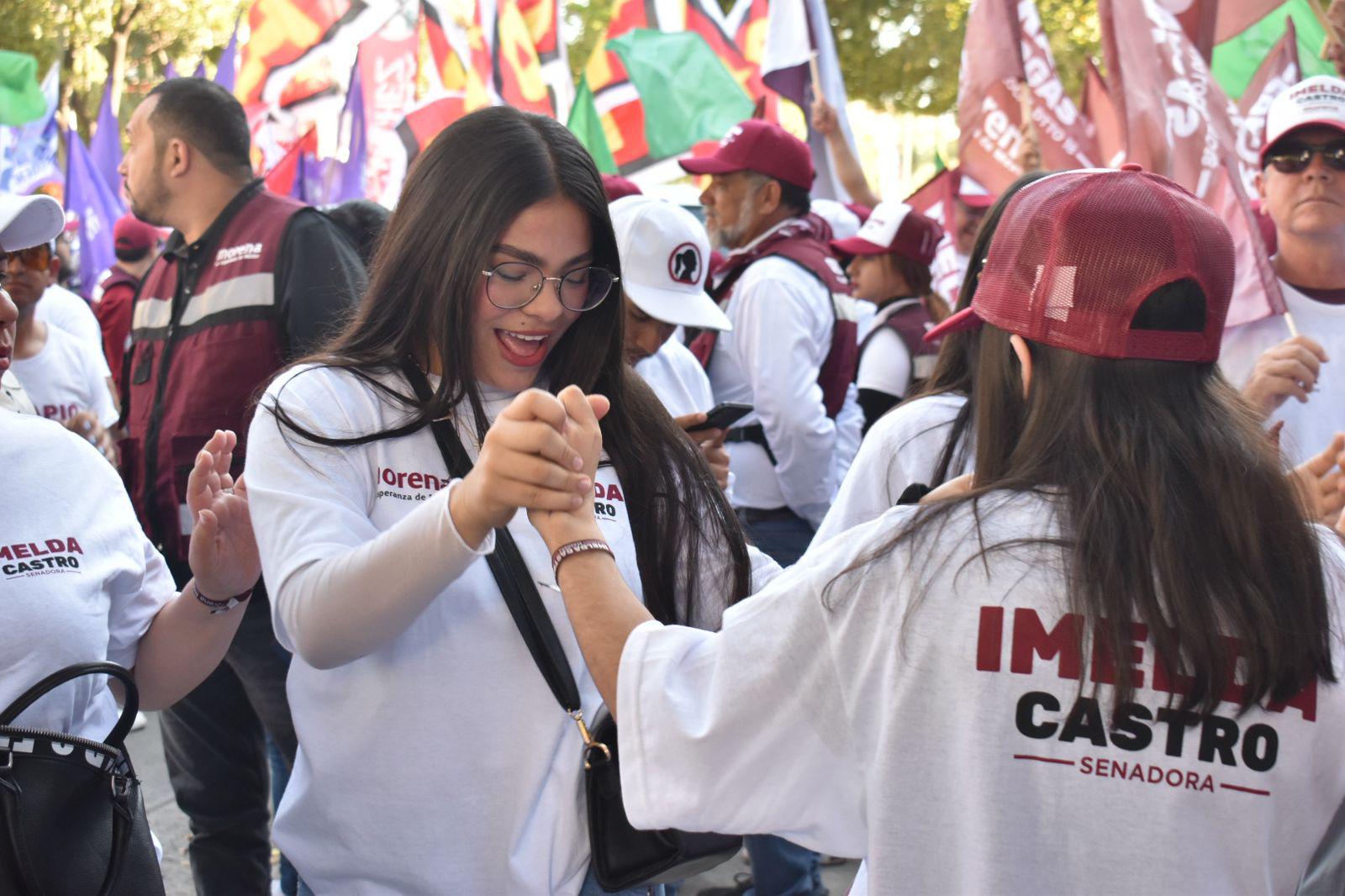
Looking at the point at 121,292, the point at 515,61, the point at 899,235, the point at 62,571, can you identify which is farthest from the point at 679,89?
the point at 62,571

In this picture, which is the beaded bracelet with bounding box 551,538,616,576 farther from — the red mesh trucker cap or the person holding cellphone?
the person holding cellphone

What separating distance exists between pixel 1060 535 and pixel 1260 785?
0.36 meters

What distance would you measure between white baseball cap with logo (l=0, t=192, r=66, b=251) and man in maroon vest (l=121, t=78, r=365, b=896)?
1240mm

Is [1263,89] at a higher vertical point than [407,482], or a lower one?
lower

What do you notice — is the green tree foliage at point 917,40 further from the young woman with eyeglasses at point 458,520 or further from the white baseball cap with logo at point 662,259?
the young woman with eyeglasses at point 458,520

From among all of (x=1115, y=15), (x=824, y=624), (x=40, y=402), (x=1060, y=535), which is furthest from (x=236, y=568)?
(x=1115, y=15)

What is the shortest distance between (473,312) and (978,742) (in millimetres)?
1127

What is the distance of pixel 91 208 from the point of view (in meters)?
11.4

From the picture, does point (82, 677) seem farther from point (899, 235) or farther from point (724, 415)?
point (899, 235)

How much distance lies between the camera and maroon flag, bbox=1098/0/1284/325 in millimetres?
5250

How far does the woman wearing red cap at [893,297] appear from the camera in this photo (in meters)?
5.02

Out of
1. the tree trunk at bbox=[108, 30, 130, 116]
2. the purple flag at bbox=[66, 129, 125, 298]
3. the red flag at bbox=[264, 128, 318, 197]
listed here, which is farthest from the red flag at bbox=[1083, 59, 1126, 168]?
the tree trunk at bbox=[108, 30, 130, 116]

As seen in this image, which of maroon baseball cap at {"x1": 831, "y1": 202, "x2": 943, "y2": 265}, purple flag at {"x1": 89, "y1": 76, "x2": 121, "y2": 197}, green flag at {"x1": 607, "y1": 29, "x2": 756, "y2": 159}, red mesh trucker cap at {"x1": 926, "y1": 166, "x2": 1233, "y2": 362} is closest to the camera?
red mesh trucker cap at {"x1": 926, "y1": 166, "x2": 1233, "y2": 362}

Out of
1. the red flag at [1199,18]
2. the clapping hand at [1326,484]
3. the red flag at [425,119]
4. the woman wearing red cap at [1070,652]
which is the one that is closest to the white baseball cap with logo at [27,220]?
the woman wearing red cap at [1070,652]
